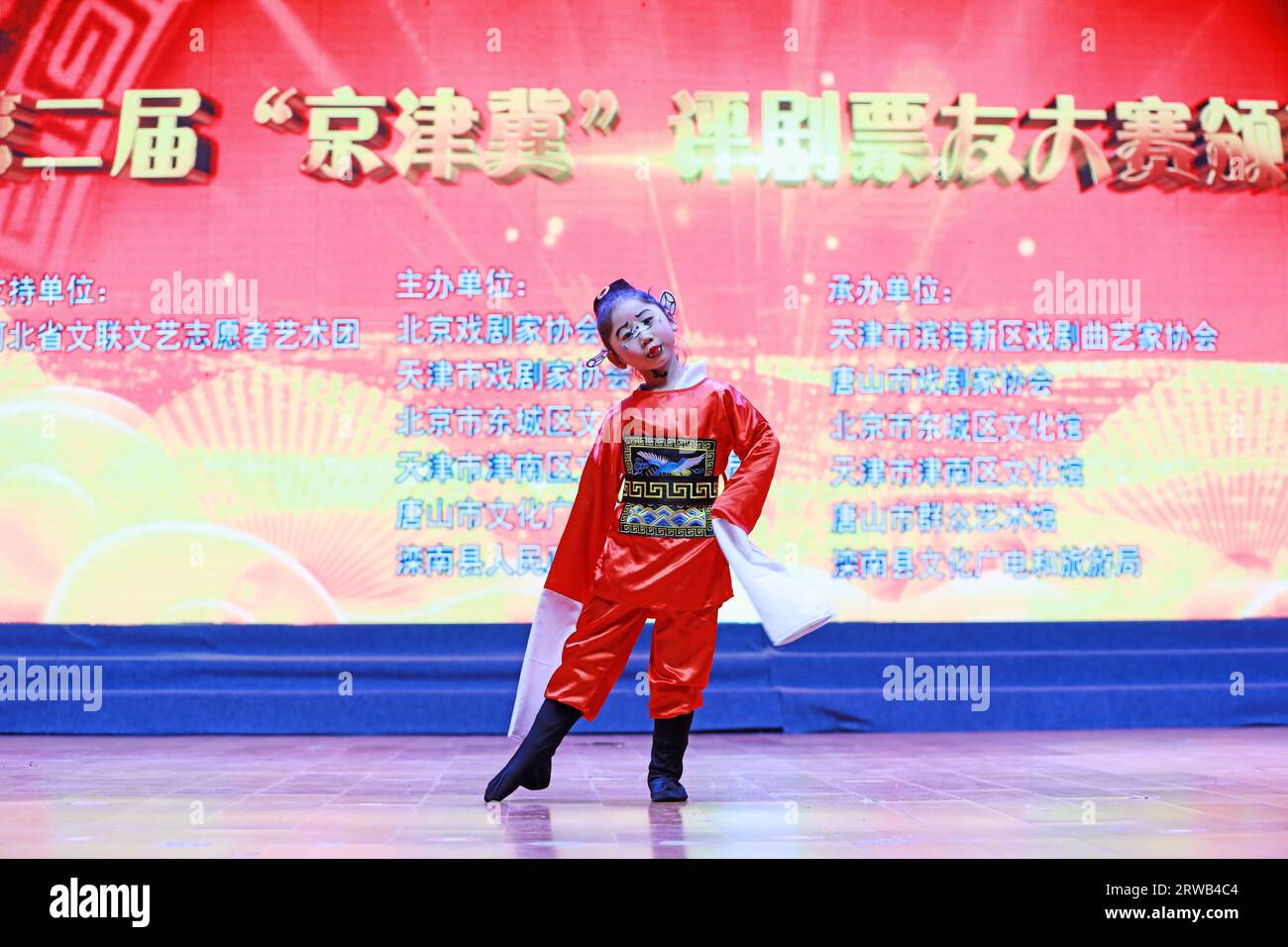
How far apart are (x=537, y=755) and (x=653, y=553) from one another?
1.60 ft

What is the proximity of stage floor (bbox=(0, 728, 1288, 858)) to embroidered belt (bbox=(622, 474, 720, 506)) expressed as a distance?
641 millimetres

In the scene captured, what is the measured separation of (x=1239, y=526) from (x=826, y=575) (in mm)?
1579

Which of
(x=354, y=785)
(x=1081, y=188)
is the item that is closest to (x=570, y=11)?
(x=1081, y=188)

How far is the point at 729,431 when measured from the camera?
9.36 ft

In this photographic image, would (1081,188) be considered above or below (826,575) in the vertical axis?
above

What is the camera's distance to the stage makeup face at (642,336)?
2811mm

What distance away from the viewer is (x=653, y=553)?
2.76 meters

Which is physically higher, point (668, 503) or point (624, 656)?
point (668, 503)

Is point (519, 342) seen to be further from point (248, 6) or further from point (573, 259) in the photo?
point (248, 6)
